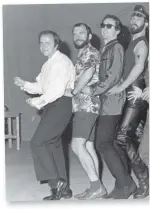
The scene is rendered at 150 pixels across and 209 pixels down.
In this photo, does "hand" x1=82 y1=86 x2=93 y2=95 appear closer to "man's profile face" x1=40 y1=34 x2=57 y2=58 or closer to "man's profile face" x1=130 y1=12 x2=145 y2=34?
"man's profile face" x1=40 y1=34 x2=57 y2=58

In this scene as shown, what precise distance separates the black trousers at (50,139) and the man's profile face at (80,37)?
10.9 inches

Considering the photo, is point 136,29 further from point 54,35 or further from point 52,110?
point 52,110

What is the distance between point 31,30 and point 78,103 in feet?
1.44

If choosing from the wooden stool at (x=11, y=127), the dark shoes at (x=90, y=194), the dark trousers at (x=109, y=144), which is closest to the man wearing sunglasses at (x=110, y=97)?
the dark trousers at (x=109, y=144)

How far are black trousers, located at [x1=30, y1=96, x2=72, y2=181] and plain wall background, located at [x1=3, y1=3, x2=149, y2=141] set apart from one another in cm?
Result: 6

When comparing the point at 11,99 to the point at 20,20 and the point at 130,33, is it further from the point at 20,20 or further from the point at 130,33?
the point at 130,33

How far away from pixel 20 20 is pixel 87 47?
37 cm

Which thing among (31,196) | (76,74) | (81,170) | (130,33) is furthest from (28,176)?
(130,33)

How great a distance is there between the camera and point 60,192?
2264 mm

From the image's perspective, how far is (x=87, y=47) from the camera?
7.34 feet

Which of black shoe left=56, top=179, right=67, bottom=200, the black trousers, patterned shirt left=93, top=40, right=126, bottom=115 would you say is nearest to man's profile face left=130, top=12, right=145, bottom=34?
patterned shirt left=93, top=40, right=126, bottom=115

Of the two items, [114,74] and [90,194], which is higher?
[114,74]

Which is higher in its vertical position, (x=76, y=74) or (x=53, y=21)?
(x=53, y=21)

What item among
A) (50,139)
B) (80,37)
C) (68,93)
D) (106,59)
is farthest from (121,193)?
(80,37)
